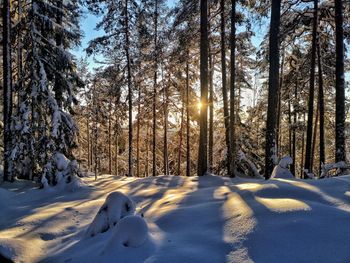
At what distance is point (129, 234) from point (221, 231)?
4.14ft

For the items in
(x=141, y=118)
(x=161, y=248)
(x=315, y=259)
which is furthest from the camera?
(x=141, y=118)

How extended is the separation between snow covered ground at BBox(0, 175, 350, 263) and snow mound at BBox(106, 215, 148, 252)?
0.07ft

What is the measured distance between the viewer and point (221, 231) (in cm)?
479

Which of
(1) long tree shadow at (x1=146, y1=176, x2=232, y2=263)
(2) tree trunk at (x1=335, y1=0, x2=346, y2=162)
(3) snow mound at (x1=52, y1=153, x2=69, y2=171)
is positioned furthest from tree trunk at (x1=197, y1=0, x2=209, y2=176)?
(1) long tree shadow at (x1=146, y1=176, x2=232, y2=263)

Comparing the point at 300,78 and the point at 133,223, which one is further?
the point at 300,78

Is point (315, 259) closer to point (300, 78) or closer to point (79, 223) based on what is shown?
point (79, 223)

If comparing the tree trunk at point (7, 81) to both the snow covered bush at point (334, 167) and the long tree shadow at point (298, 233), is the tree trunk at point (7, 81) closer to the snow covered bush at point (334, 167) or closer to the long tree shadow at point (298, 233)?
the long tree shadow at point (298, 233)

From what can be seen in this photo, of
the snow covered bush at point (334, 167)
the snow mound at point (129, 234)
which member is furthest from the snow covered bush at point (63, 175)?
the snow covered bush at point (334, 167)

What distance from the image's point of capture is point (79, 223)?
6.94 m

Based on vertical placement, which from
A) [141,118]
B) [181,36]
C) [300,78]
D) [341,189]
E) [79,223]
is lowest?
[79,223]

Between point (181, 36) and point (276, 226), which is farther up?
point (181, 36)

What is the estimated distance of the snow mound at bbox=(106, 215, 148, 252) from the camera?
15.1ft

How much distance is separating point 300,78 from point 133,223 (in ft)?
60.8

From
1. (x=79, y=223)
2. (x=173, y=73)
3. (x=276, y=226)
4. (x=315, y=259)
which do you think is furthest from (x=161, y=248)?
(x=173, y=73)
